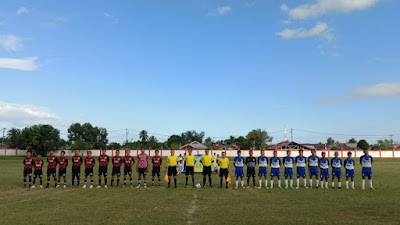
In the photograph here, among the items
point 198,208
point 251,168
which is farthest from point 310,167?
point 198,208

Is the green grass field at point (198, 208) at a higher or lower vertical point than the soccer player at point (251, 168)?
lower

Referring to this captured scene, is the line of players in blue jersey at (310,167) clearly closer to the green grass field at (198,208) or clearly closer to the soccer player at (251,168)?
the soccer player at (251,168)

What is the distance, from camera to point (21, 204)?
39.4 feet

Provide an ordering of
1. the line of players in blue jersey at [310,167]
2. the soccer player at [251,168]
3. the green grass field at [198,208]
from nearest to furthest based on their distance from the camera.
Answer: the green grass field at [198,208], the line of players in blue jersey at [310,167], the soccer player at [251,168]

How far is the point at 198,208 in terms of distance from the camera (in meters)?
11.0

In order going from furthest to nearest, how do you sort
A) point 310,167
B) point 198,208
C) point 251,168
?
point 310,167, point 251,168, point 198,208

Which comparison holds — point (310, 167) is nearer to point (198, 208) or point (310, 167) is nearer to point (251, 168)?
point (251, 168)

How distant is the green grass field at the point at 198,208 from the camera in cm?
918

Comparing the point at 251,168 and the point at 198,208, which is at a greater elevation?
the point at 251,168

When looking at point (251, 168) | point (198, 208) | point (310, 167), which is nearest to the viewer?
point (198, 208)

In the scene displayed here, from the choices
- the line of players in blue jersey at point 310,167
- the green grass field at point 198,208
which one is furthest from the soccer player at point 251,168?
the green grass field at point 198,208

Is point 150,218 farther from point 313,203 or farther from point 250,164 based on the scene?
point 250,164


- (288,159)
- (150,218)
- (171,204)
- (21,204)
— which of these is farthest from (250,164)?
(21,204)

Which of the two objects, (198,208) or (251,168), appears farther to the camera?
(251,168)
